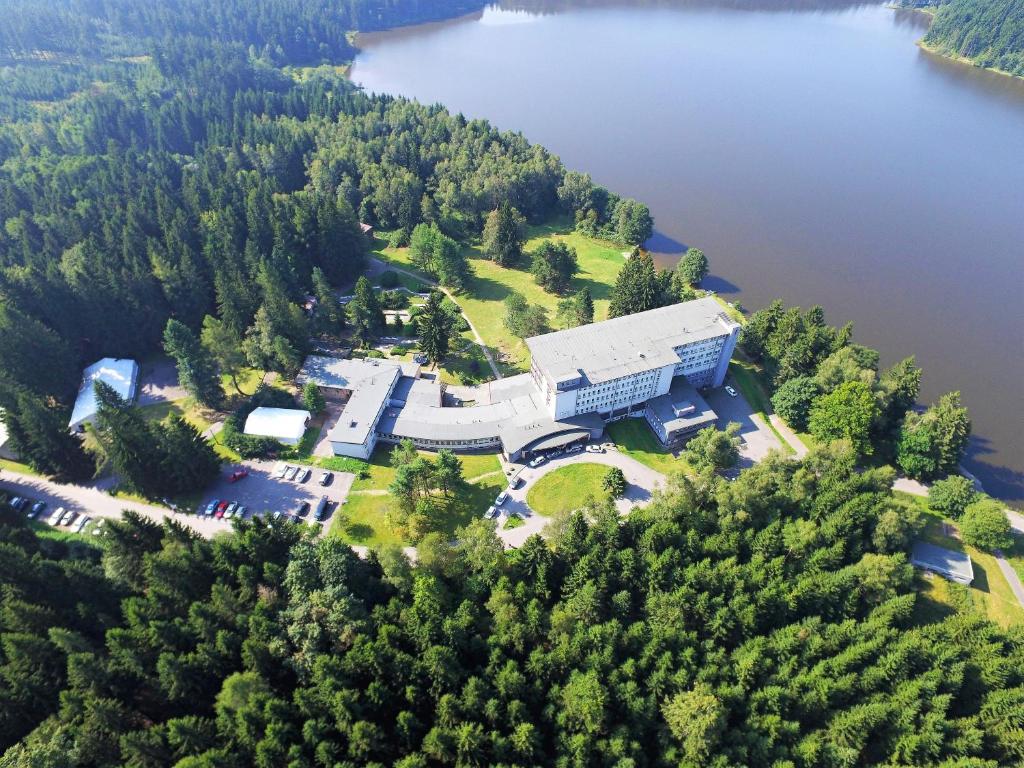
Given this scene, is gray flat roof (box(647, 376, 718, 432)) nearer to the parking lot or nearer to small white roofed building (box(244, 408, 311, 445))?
the parking lot

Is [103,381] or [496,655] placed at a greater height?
[496,655]

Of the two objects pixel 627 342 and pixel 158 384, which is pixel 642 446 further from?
pixel 158 384

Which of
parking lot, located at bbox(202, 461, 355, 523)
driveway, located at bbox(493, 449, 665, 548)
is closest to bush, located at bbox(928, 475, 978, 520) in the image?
driveway, located at bbox(493, 449, 665, 548)

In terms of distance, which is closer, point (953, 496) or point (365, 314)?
point (953, 496)

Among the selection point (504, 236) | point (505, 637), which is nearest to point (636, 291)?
point (504, 236)

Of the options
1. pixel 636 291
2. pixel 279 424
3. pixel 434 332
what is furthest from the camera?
pixel 636 291

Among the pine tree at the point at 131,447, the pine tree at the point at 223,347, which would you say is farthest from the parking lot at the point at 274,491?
the pine tree at the point at 223,347

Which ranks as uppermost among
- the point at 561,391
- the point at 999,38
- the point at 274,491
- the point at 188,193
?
the point at 999,38

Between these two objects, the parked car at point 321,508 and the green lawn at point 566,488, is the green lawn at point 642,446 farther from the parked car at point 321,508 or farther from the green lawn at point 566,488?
the parked car at point 321,508
